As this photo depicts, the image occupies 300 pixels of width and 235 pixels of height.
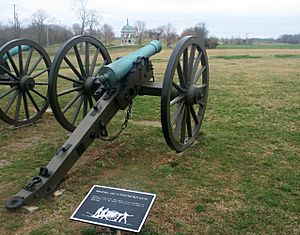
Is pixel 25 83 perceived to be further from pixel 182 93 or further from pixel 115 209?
pixel 115 209

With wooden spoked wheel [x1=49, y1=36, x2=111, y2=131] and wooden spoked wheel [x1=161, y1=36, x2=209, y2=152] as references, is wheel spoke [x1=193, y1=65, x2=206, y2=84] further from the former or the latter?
wooden spoked wheel [x1=49, y1=36, x2=111, y2=131]

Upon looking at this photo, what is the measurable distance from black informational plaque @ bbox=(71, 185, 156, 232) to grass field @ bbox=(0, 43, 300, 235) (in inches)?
14.4

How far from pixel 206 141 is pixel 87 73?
2247 mm

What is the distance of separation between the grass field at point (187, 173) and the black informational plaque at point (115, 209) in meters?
0.36

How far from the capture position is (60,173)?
13.3 ft

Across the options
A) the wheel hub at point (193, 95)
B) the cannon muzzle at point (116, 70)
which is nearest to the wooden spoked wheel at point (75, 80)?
the cannon muzzle at point (116, 70)

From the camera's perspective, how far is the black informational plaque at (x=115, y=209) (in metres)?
2.90

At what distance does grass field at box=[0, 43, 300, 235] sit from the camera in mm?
3611

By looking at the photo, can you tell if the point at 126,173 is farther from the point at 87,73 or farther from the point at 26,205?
the point at 87,73

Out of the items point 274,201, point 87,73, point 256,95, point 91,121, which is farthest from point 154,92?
point 256,95

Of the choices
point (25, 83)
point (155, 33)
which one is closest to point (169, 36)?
point (155, 33)

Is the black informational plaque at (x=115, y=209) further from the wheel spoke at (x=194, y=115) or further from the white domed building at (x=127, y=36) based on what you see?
the white domed building at (x=127, y=36)

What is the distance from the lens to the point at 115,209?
3.06 m

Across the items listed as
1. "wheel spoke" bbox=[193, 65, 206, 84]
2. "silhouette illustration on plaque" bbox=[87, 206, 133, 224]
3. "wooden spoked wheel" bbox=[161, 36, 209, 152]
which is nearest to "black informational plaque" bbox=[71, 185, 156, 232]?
"silhouette illustration on plaque" bbox=[87, 206, 133, 224]
